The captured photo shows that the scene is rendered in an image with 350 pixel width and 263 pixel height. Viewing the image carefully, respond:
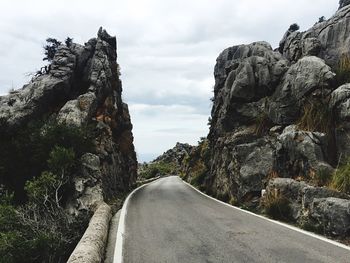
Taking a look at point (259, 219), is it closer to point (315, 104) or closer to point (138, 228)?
point (138, 228)

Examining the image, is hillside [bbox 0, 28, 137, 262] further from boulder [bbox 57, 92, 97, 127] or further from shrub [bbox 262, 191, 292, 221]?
shrub [bbox 262, 191, 292, 221]

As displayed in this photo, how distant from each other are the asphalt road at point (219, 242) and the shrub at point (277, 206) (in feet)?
2.12

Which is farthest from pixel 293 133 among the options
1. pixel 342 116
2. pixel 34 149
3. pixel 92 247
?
pixel 34 149

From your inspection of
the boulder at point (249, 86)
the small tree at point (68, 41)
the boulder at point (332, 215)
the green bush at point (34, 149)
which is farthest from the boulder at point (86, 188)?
the small tree at point (68, 41)

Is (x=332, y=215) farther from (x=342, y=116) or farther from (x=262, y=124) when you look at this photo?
(x=262, y=124)

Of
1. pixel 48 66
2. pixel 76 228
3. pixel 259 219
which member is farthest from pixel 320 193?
pixel 48 66

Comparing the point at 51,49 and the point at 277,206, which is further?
the point at 51,49

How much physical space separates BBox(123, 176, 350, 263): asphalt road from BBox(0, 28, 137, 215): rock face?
7.21m

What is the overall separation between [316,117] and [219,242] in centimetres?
939

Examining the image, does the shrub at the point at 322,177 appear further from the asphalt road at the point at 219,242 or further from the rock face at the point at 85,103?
the rock face at the point at 85,103

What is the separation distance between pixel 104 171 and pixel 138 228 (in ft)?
38.3

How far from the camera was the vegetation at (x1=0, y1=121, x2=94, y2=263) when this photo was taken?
12.5 m

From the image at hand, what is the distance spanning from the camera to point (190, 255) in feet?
27.0

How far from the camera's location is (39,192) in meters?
15.6
